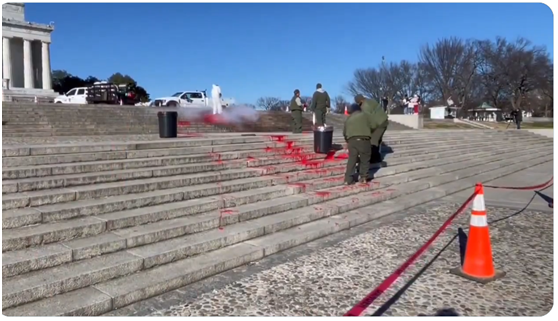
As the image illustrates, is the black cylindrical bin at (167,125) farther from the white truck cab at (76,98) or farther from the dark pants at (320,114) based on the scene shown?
the white truck cab at (76,98)

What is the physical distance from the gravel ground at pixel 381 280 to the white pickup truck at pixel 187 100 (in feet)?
71.8

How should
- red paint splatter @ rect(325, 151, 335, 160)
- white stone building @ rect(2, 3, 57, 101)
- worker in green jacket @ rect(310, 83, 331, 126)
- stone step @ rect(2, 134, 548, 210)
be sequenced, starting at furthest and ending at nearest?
1. white stone building @ rect(2, 3, 57, 101)
2. worker in green jacket @ rect(310, 83, 331, 126)
3. red paint splatter @ rect(325, 151, 335, 160)
4. stone step @ rect(2, 134, 548, 210)

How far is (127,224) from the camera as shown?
16.5ft

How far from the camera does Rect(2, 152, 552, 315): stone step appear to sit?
3.53 metres

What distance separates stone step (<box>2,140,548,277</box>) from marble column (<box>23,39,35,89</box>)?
42881 mm

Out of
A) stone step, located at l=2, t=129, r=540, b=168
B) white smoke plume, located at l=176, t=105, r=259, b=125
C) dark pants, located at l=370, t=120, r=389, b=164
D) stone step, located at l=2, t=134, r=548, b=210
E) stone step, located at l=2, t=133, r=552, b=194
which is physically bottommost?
stone step, located at l=2, t=134, r=548, b=210

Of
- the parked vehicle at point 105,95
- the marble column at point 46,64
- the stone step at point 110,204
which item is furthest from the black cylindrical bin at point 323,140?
the marble column at point 46,64

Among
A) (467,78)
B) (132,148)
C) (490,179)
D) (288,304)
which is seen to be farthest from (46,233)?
(467,78)

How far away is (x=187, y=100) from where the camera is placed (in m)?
28.0

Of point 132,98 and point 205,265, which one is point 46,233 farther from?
point 132,98

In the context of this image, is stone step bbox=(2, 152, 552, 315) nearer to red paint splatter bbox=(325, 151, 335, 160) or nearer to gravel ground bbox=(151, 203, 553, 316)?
gravel ground bbox=(151, 203, 553, 316)

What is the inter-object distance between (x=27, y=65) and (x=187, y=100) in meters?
23.7

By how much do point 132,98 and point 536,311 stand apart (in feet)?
99.8

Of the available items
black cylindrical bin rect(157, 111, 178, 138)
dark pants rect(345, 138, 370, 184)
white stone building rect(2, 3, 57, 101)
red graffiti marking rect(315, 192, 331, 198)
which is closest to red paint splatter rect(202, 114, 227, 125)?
black cylindrical bin rect(157, 111, 178, 138)
